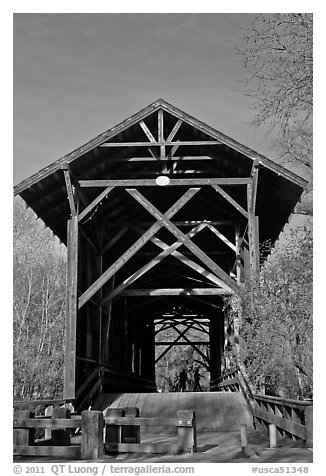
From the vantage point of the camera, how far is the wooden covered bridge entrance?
12922 mm

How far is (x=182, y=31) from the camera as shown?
29.8 ft

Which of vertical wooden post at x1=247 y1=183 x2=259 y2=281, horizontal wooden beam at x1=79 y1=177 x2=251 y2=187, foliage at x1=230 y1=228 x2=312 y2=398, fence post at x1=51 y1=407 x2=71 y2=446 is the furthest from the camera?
horizontal wooden beam at x1=79 y1=177 x2=251 y2=187

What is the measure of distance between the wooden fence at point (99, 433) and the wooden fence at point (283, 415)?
4.56 feet

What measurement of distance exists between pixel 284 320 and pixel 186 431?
338 cm

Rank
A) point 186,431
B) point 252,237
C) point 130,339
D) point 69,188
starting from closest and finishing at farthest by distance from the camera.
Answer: point 186,431, point 69,188, point 252,237, point 130,339

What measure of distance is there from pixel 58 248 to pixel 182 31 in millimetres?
20494

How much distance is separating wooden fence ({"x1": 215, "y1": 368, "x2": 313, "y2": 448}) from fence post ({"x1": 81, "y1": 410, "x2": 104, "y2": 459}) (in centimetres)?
243

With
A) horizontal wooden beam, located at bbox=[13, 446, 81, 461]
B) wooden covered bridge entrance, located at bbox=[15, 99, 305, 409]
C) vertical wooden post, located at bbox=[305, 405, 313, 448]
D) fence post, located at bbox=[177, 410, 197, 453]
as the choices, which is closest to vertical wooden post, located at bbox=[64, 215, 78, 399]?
wooden covered bridge entrance, located at bbox=[15, 99, 305, 409]

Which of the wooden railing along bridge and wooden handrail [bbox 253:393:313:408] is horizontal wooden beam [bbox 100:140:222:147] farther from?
the wooden railing along bridge

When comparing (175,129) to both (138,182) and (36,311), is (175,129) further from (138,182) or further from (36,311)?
(36,311)

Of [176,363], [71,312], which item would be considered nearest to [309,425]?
[71,312]

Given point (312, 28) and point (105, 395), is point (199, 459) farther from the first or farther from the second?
point (105, 395)

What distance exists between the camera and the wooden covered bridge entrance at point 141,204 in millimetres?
12922

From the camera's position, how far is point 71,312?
12.8m
